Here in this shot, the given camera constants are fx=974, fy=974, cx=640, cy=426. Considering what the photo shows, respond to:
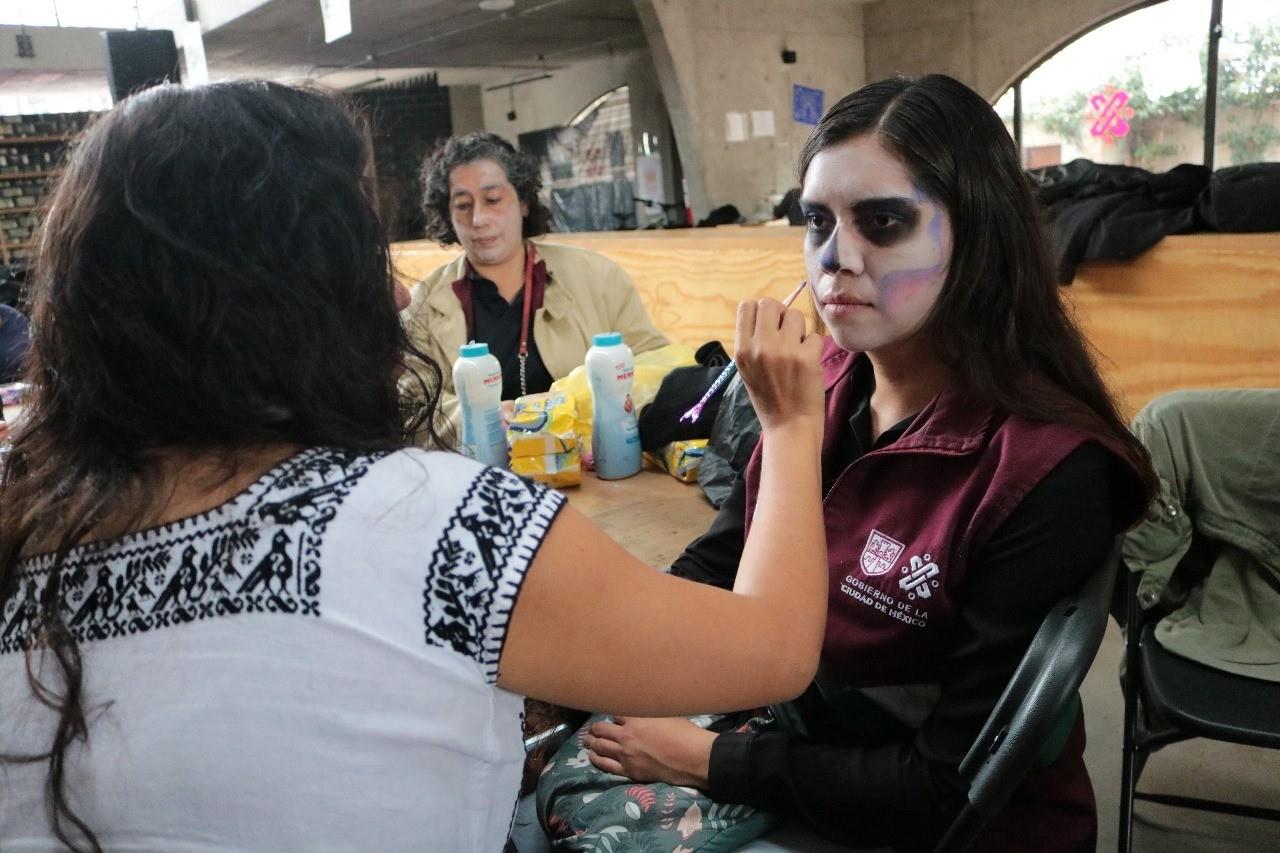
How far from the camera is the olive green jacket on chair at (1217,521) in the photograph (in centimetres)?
174

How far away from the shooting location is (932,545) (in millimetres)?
1086

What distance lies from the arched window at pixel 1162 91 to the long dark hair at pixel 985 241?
23.0ft

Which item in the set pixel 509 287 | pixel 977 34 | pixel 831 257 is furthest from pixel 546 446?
pixel 977 34

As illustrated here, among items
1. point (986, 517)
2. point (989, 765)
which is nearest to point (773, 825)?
point (989, 765)

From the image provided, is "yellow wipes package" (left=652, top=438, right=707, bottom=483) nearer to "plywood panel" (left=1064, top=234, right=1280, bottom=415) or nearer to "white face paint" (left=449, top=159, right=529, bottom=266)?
"white face paint" (left=449, top=159, right=529, bottom=266)

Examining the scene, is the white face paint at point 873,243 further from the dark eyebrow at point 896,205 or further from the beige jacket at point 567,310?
the beige jacket at point 567,310

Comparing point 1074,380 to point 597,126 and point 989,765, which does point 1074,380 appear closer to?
point 989,765

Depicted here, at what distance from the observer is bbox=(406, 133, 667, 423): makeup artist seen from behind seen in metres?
2.76

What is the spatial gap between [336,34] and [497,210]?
0.68m

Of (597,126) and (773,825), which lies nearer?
(773,825)

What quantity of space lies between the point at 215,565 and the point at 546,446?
1.20 m

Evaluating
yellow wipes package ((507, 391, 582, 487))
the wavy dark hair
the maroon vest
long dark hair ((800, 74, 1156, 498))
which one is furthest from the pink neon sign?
the maroon vest

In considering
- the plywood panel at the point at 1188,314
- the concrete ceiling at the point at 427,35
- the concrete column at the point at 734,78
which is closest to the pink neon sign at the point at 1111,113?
the concrete column at the point at 734,78

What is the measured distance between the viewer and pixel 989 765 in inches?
38.4
